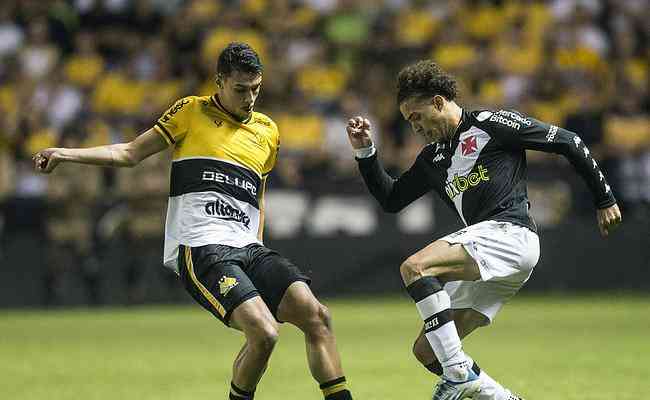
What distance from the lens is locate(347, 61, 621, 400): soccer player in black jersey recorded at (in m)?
6.97

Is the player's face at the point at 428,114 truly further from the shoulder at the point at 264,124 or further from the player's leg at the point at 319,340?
the player's leg at the point at 319,340

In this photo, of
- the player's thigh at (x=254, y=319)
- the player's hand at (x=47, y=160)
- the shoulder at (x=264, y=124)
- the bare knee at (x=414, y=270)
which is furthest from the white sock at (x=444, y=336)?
the player's hand at (x=47, y=160)

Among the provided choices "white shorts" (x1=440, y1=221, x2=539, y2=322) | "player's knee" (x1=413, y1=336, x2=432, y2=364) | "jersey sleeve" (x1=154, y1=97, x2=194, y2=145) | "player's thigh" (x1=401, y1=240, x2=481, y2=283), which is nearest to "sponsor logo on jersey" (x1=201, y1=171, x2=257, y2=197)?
"jersey sleeve" (x1=154, y1=97, x2=194, y2=145)

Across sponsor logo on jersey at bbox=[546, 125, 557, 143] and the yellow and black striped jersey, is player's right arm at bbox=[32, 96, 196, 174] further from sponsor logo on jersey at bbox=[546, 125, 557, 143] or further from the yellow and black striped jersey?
sponsor logo on jersey at bbox=[546, 125, 557, 143]

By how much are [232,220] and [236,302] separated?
68 cm

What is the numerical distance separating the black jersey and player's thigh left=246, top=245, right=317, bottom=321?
116 cm

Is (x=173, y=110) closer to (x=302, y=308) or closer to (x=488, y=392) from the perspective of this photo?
(x=302, y=308)

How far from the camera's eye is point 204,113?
7.62m

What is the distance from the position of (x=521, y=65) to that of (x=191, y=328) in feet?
25.6

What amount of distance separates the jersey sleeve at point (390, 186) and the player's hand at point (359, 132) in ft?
0.41

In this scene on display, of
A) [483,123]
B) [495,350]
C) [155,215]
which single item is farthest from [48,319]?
[483,123]

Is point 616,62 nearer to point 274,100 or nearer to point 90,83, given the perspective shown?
point 274,100

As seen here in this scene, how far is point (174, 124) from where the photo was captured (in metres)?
7.50

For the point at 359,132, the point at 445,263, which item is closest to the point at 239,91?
the point at 359,132
